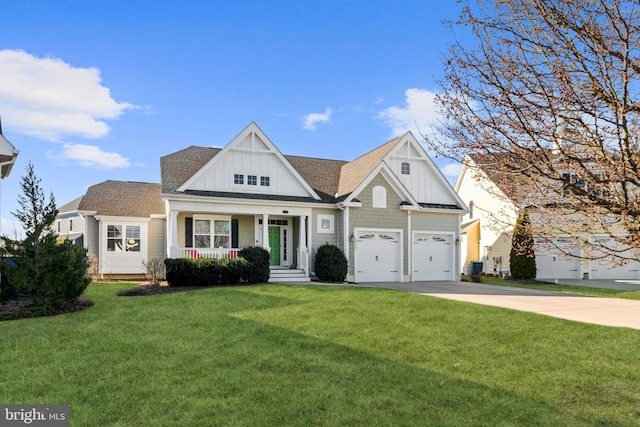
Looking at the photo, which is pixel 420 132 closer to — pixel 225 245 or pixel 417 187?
pixel 225 245

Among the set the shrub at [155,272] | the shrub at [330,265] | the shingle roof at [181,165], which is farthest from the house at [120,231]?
the shrub at [330,265]

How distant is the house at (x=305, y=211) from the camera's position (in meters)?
17.9

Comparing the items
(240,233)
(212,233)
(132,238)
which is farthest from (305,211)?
(132,238)

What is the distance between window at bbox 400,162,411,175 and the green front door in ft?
22.4

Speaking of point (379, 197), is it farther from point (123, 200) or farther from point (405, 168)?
point (123, 200)

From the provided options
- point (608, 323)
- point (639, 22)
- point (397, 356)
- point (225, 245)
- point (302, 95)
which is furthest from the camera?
point (225, 245)

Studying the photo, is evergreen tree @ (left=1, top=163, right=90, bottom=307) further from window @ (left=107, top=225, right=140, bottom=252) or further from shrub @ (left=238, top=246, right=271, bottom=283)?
window @ (left=107, top=225, right=140, bottom=252)

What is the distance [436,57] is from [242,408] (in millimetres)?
4579

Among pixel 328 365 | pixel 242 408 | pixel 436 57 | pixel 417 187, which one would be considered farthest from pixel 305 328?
pixel 417 187

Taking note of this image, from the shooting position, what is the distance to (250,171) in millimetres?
18672

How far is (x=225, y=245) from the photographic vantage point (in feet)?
61.7

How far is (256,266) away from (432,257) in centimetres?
923

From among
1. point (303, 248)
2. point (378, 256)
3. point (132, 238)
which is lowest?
point (378, 256)

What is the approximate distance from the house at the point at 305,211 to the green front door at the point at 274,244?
5 centimetres
